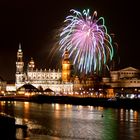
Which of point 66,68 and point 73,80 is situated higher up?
point 66,68

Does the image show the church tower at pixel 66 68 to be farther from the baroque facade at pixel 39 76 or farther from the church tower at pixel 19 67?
the church tower at pixel 19 67

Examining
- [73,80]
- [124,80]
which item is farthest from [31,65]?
[124,80]

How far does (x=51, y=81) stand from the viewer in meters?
156

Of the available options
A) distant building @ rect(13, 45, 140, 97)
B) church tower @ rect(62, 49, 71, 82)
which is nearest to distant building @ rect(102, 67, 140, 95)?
distant building @ rect(13, 45, 140, 97)

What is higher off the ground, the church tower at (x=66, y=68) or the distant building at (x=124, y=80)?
the church tower at (x=66, y=68)

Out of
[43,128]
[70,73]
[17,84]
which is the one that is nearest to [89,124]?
[43,128]

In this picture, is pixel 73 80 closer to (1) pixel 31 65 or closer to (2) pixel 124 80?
(2) pixel 124 80

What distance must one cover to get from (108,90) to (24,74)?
43.2m

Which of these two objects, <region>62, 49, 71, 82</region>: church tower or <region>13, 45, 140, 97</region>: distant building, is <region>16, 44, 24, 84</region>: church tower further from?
<region>62, 49, 71, 82</region>: church tower

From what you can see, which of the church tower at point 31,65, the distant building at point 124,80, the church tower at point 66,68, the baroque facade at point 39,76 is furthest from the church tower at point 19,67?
the distant building at point 124,80

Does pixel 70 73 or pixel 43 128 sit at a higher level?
pixel 70 73

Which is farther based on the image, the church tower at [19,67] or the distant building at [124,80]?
the church tower at [19,67]

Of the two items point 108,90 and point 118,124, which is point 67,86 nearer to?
point 108,90

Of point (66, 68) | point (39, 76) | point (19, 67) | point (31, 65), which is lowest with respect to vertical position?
point (39, 76)
